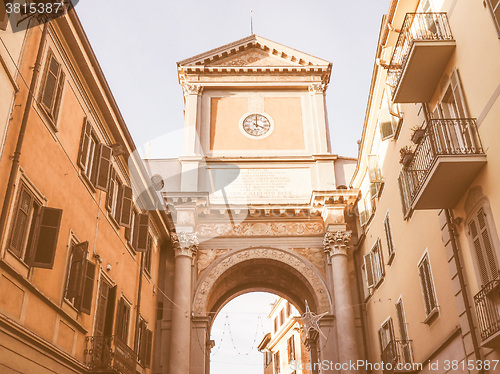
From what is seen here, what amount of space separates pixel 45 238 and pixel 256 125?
55.0 feet

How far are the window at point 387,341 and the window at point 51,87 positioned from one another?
466 inches

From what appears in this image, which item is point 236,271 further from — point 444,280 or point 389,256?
point 444,280

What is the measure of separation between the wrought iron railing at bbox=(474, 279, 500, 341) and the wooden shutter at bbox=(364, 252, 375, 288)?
979 cm

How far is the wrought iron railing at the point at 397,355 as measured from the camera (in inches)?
592

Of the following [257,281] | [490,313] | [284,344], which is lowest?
[490,313]

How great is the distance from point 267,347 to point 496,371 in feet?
151

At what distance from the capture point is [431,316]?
12.9 m

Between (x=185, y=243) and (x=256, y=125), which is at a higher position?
(x=256, y=125)

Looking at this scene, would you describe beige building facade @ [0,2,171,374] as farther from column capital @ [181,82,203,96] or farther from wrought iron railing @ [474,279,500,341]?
column capital @ [181,82,203,96]

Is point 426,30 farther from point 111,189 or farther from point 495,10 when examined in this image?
point 111,189

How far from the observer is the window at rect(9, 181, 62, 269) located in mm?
9625

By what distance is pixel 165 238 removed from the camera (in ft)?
74.0

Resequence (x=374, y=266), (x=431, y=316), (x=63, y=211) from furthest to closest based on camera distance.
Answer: (x=374, y=266), (x=431, y=316), (x=63, y=211)

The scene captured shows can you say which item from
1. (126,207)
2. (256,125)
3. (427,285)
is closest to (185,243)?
(126,207)
